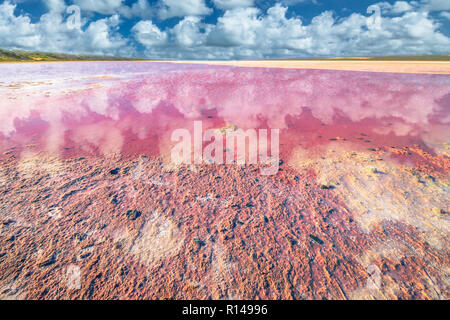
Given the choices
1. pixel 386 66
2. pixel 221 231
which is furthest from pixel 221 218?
pixel 386 66

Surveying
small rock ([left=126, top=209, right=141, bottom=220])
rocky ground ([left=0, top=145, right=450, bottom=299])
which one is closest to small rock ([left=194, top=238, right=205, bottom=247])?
rocky ground ([left=0, top=145, right=450, bottom=299])

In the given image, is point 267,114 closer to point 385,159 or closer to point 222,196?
point 385,159

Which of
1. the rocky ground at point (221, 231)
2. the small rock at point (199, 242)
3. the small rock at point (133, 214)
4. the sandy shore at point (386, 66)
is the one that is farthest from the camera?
the sandy shore at point (386, 66)

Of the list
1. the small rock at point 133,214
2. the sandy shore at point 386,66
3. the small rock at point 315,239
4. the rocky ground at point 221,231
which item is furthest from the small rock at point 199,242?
the sandy shore at point 386,66

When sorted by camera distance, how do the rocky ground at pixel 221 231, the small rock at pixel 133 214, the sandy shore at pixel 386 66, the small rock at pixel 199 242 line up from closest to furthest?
the rocky ground at pixel 221 231, the small rock at pixel 199 242, the small rock at pixel 133 214, the sandy shore at pixel 386 66

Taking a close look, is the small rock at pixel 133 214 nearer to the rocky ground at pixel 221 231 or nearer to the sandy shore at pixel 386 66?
the rocky ground at pixel 221 231

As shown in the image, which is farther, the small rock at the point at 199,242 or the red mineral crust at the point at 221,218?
the small rock at the point at 199,242

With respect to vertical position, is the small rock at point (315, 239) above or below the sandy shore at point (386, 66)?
below

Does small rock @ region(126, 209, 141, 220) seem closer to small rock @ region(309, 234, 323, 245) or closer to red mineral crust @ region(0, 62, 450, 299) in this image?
red mineral crust @ region(0, 62, 450, 299)
